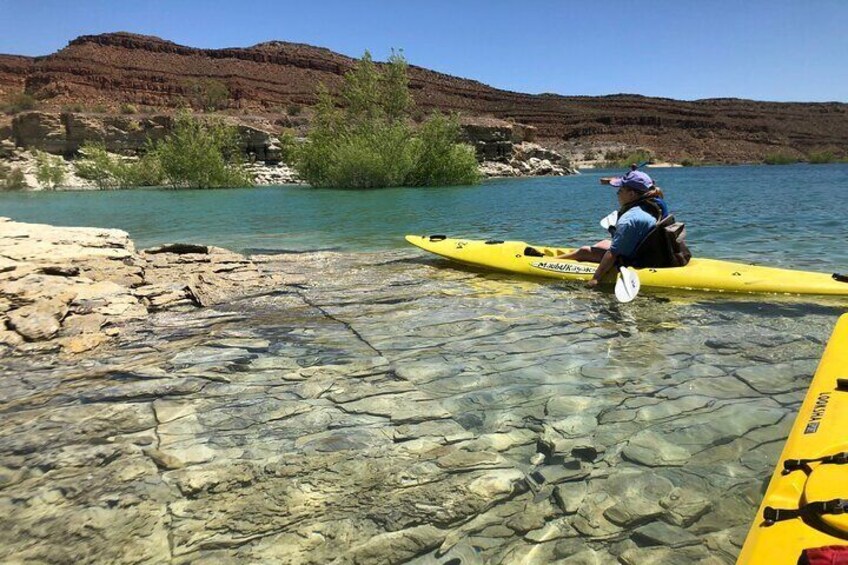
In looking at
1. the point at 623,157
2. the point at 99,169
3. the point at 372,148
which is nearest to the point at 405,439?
the point at 372,148

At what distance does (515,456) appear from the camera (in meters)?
2.79

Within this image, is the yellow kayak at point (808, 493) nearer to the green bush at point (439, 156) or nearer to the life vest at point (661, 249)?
the life vest at point (661, 249)

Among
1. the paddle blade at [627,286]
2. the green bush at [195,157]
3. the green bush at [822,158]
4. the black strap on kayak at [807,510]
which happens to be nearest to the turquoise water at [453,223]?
the paddle blade at [627,286]

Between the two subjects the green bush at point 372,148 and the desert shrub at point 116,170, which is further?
the desert shrub at point 116,170

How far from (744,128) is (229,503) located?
388 feet

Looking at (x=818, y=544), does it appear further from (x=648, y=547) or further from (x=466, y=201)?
(x=466, y=201)

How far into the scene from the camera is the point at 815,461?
194 centimetres

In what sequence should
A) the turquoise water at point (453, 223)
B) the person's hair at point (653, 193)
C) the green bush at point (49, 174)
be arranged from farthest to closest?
the green bush at point (49, 174), the turquoise water at point (453, 223), the person's hair at point (653, 193)

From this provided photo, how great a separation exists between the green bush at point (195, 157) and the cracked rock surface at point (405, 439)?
3822cm

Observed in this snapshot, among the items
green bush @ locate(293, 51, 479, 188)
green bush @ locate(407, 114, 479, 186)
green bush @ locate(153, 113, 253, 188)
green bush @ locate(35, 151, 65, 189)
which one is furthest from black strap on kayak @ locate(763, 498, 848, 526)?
green bush @ locate(35, 151, 65, 189)

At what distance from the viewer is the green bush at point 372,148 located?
35375 millimetres

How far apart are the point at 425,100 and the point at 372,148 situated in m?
70.7

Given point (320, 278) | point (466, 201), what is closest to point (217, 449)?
point (320, 278)

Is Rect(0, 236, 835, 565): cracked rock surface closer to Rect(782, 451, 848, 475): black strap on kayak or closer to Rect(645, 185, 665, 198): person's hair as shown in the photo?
Rect(782, 451, 848, 475): black strap on kayak
